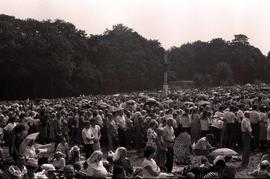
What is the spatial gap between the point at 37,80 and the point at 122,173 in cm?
6170

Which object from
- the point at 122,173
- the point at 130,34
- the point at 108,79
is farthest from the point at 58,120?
the point at 130,34

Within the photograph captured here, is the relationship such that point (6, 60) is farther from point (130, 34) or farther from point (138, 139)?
point (138, 139)

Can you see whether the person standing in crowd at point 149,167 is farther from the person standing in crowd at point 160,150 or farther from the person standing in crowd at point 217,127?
the person standing in crowd at point 217,127

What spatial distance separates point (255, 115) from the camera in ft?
64.3

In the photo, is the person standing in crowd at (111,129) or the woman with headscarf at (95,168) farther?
the person standing in crowd at (111,129)

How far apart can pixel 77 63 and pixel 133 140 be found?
58709 mm

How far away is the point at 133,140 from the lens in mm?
21984

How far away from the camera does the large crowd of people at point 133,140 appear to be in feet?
40.7

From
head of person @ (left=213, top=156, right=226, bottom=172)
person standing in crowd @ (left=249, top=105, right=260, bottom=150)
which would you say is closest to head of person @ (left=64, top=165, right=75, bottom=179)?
head of person @ (left=213, top=156, right=226, bottom=172)

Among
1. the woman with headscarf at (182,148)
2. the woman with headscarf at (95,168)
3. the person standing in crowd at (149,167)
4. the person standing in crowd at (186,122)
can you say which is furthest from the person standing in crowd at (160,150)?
the person standing in crowd at (149,167)

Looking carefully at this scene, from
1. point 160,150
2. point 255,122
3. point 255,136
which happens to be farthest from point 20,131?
point 255,136

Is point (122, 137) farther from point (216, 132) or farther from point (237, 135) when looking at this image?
point (237, 135)

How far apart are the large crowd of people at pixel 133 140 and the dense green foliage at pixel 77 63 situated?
44.2 meters

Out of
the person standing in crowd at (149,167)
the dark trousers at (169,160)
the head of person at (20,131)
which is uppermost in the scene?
the head of person at (20,131)
